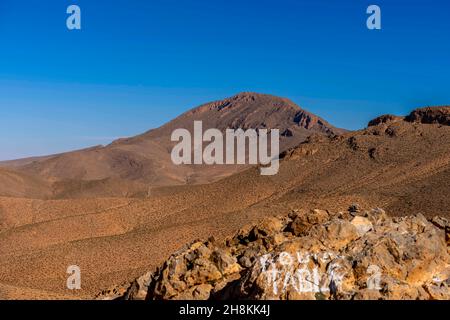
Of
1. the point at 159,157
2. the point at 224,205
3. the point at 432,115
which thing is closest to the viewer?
the point at 224,205

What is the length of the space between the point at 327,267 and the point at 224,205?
111ft

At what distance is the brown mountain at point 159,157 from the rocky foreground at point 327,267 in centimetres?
6595

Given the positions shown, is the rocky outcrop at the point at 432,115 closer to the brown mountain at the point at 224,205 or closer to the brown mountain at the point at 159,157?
the brown mountain at the point at 224,205

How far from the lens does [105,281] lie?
27.9 m

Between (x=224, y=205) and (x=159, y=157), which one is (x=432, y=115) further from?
(x=159, y=157)

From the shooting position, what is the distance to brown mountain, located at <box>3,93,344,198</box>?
88.2m

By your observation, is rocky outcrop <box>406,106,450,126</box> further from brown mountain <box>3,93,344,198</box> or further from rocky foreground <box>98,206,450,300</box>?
rocky foreground <box>98,206,450,300</box>

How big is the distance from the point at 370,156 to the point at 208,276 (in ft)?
134

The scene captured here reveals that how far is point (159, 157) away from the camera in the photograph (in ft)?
447

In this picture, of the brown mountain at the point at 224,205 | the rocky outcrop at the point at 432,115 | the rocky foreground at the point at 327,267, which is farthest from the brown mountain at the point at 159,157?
the rocky foreground at the point at 327,267

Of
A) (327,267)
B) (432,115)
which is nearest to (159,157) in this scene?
(432,115)

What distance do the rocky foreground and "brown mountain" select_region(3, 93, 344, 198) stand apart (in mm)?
65954
